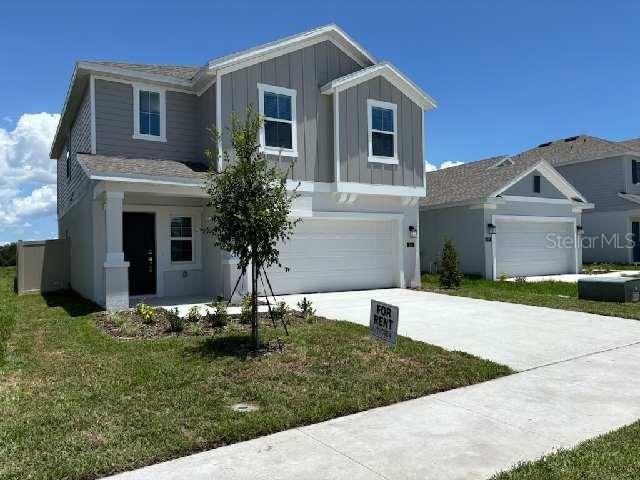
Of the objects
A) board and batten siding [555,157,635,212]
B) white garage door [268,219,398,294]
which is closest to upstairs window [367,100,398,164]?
white garage door [268,219,398,294]

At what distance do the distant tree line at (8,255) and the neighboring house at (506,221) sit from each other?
30479mm

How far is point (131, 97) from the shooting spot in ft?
42.5

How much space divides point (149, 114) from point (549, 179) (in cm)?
1584

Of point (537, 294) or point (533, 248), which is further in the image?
point (533, 248)

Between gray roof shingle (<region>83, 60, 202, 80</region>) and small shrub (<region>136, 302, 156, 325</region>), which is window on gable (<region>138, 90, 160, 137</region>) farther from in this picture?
small shrub (<region>136, 302, 156, 325</region>)

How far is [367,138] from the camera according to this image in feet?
48.6

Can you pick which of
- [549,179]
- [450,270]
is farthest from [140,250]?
[549,179]

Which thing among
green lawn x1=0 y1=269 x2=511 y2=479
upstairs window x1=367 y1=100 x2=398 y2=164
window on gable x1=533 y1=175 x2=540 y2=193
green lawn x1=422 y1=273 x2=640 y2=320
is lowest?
green lawn x1=0 y1=269 x2=511 y2=479

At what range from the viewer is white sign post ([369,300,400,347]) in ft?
21.5

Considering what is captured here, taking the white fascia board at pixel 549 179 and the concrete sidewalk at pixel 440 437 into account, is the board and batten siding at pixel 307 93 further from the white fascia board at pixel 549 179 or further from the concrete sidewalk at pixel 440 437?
the concrete sidewalk at pixel 440 437

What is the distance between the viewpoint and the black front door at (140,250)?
13516mm

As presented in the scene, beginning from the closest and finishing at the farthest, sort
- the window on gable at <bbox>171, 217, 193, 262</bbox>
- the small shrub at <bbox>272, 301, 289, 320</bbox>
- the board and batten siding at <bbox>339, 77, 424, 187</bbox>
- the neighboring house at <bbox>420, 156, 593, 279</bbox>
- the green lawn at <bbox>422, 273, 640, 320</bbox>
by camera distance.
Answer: the small shrub at <bbox>272, 301, 289, 320</bbox>, the green lawn at <bbox>422, 273, 640, 320</bbox>, the window on gable at <bbox>171, 217, 193, 262</bbox>, the board and batten siding at <bbox>339, 77, 424, 187</bbox>, the neighboring house at <bbox>420, 156, 593, 279</bbox>

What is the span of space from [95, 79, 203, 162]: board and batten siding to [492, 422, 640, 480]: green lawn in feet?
37.8

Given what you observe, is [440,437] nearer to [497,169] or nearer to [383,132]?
[383,132]
